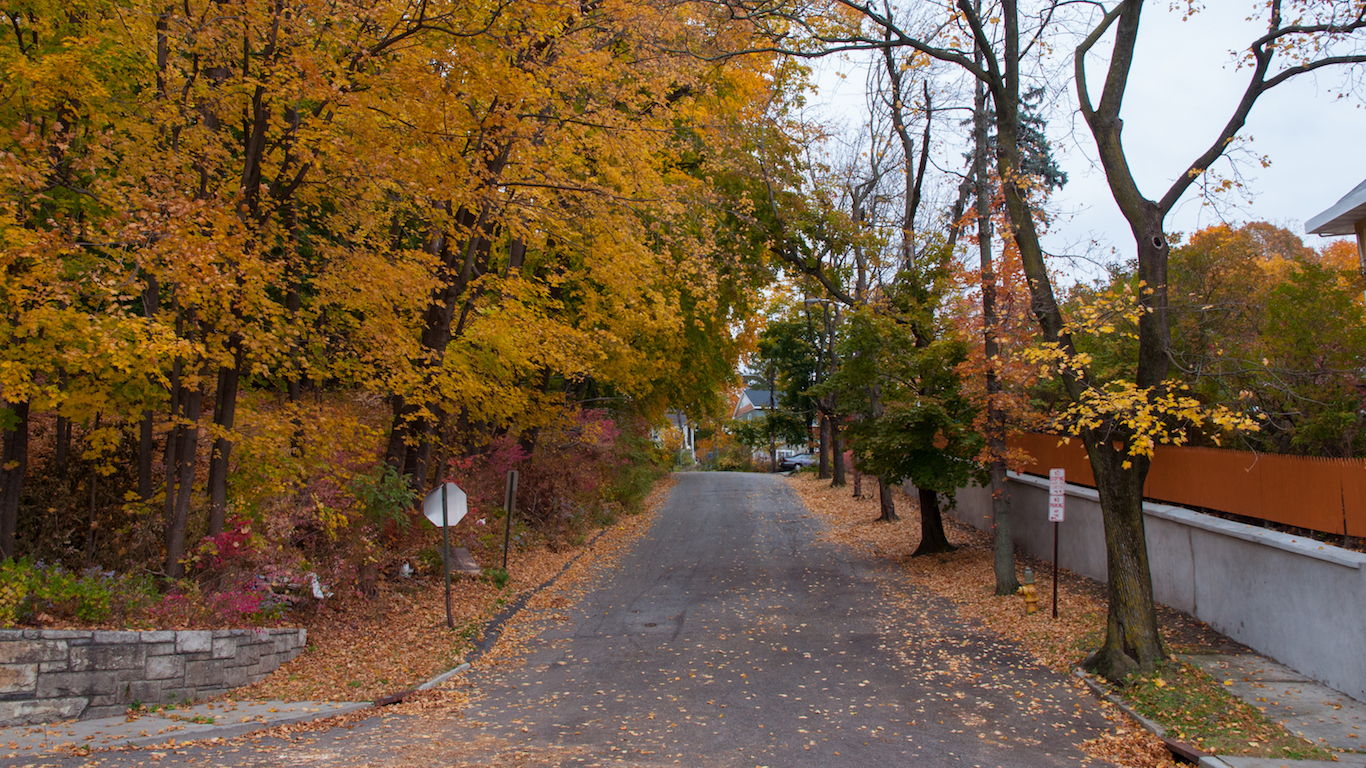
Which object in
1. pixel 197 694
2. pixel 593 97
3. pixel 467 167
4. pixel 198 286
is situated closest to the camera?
pixel 198 286

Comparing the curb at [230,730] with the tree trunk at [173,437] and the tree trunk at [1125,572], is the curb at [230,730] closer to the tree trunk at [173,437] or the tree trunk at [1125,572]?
the tree trunk at [173,437]

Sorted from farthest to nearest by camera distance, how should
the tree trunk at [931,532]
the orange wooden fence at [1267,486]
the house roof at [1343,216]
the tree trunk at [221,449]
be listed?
the tree trunk at [931,532], the house roof at [1343,216], the tree trunk at [221,449], the orange wooden fence at [1267,486]

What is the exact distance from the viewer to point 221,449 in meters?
9.98

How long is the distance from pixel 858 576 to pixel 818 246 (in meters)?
7.08

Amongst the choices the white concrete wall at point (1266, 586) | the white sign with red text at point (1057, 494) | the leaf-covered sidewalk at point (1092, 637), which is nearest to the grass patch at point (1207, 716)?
the leaf-covered sidewalk at point (1092, 637)

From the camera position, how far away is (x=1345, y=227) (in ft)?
47.7

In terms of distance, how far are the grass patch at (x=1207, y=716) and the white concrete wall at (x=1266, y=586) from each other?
46.1 inches

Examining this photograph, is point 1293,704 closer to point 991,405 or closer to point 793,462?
point 991,405

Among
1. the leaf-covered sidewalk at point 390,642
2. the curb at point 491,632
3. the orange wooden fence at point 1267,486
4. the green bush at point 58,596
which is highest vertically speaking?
the orange wooden fence at point 1267,486

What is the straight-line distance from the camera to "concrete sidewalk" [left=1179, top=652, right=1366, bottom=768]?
657cm

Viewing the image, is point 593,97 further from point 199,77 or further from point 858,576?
point 858,576

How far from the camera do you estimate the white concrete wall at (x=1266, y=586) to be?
328 inches

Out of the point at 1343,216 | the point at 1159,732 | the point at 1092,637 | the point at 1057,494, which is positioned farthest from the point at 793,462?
the point at 1159,732

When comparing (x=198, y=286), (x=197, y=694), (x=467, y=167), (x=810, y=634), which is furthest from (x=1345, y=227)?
(x=197, y=694)
